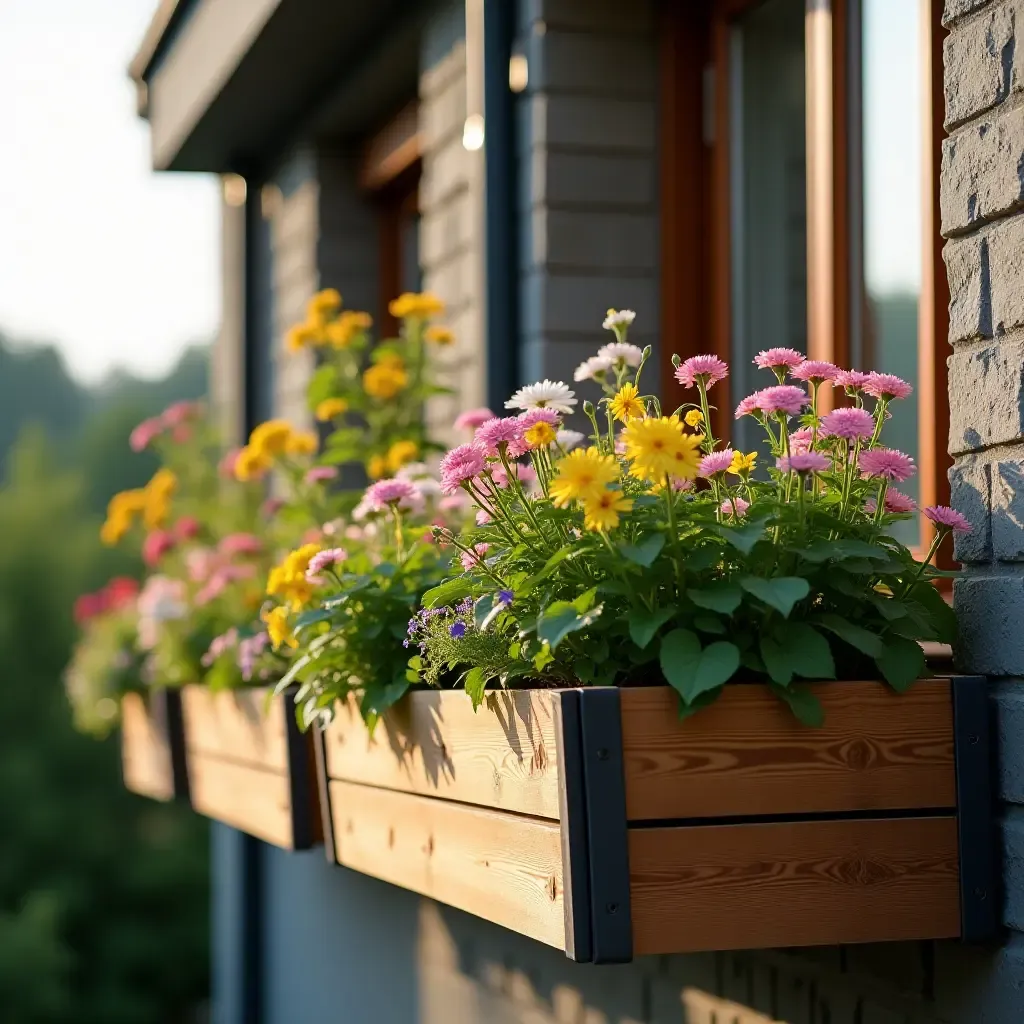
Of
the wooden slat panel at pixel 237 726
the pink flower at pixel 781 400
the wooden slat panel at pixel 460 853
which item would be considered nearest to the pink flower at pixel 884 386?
the pink flower at pixel 781 400

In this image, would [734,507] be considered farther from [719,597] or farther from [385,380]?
[385,380]

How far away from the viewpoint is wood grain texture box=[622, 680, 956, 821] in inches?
74.4

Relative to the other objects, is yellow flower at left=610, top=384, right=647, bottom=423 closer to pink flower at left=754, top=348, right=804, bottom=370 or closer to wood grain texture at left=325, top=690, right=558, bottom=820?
pink flower at left=754, top=348, right=804, bottom=370

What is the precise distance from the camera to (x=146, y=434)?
5156 mm

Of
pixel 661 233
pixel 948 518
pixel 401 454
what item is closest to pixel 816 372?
pixel 948 518

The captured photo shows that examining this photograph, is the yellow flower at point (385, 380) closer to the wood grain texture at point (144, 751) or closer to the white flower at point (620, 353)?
the wood grain texture at point (144, 751)

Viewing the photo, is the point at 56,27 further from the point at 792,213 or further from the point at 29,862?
the point at 792,213

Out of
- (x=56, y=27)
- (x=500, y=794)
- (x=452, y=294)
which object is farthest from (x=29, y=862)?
(x=56, y=27)

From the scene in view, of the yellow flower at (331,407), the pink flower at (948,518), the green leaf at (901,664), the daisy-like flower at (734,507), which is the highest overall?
the yellow flower at (331,407)

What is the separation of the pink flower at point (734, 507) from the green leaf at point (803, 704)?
0.83 ft

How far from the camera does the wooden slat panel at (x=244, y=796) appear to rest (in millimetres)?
3549

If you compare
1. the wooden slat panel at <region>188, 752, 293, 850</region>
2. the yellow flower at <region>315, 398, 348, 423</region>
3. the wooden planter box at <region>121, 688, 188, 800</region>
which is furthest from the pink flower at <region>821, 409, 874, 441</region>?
the wooden planter box at <region>121, 688, 188, 800</region>

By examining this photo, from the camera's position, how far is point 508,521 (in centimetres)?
214

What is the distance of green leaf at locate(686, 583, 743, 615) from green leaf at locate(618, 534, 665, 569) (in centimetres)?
7
